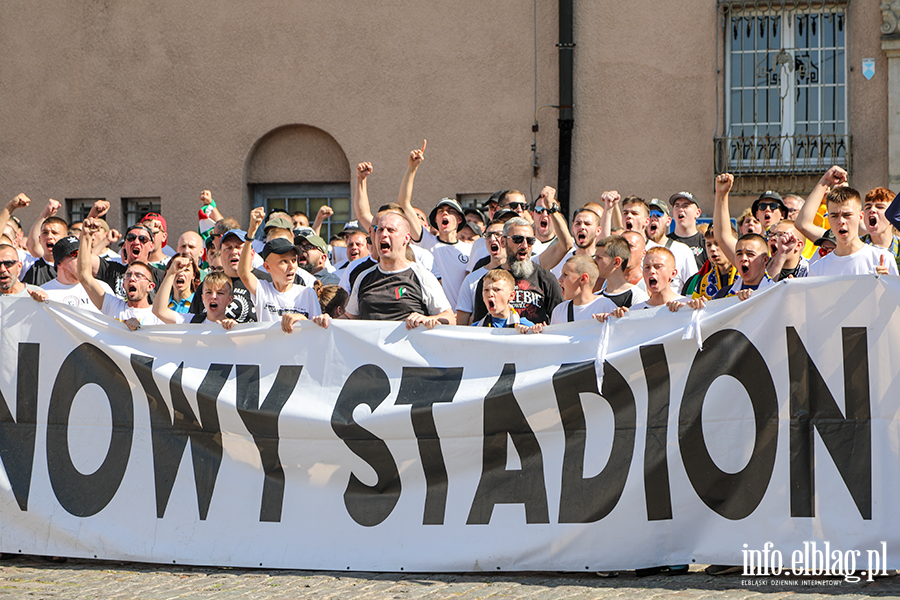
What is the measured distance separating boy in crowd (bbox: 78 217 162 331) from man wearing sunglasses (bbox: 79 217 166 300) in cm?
4

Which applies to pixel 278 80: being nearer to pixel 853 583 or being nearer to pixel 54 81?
pixel 54 81

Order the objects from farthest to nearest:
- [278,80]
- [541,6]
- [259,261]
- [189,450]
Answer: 1. [278,80]
2. [541,6]
3. [259,261]
4. [189,450]

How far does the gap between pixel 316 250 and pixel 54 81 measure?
8.26m

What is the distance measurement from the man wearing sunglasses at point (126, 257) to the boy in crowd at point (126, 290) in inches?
1.6

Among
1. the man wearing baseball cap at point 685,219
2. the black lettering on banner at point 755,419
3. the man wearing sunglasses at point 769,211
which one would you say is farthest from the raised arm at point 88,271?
the man wearing sunglasses at point 769,211

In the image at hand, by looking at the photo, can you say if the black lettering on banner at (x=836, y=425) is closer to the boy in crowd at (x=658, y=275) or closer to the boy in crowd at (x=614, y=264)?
the boy in crowd at (x=658, y=275)

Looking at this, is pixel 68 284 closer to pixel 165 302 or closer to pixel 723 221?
pixel 165 302

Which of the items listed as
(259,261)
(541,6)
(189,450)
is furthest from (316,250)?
(541,6)

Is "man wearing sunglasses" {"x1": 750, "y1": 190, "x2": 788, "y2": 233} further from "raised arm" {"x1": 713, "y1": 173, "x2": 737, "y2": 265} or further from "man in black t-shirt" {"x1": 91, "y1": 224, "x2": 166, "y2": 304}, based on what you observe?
"man in black t-shirt" {"x1": 91, "y1": 224, "x2": 166, "y2": 304}

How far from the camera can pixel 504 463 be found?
6043 mm

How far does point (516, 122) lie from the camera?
14617 millimetres

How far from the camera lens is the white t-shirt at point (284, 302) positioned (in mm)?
7449

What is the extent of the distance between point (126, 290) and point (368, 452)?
7.93 feet

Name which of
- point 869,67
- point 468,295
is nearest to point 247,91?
point 869,67
